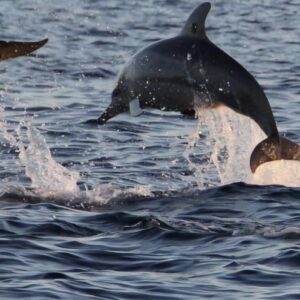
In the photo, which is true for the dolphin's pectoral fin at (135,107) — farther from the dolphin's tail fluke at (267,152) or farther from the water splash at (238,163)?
the dolphin's tail fluke at (267,152)

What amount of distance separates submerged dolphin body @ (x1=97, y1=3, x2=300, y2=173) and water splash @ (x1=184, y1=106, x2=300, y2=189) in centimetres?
61

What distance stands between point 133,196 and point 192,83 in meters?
1.81

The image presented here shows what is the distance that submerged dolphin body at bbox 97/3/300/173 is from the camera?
527 inches

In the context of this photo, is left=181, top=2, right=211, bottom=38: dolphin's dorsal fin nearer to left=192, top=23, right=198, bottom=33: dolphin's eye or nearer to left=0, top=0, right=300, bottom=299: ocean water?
left=192, top=23, right=198, bottom=33: dolphin's eye

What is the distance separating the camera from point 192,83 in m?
13.5

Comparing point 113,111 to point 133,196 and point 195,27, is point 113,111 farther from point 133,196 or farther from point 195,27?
point 133,196

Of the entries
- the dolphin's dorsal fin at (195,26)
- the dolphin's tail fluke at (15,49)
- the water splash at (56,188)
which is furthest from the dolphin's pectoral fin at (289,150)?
the dolphin's tail fluke at (15,49)

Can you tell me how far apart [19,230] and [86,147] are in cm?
531

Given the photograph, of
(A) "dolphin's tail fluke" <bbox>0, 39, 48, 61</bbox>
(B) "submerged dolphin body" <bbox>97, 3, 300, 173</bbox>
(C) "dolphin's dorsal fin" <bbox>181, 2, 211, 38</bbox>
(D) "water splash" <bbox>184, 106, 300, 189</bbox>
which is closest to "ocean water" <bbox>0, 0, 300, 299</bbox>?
(D) "water splash" <bbox>184, 106, 300, 189</bbox>

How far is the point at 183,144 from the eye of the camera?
18.5m

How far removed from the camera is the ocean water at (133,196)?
11203 millimetres

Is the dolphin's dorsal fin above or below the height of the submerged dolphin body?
above

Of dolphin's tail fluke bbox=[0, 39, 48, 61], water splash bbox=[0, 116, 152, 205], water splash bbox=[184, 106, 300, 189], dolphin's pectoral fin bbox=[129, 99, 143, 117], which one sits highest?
dolphin's tail fluke bbox=[0, 39, 48, 61]

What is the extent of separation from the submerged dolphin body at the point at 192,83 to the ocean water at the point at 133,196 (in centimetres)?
34
